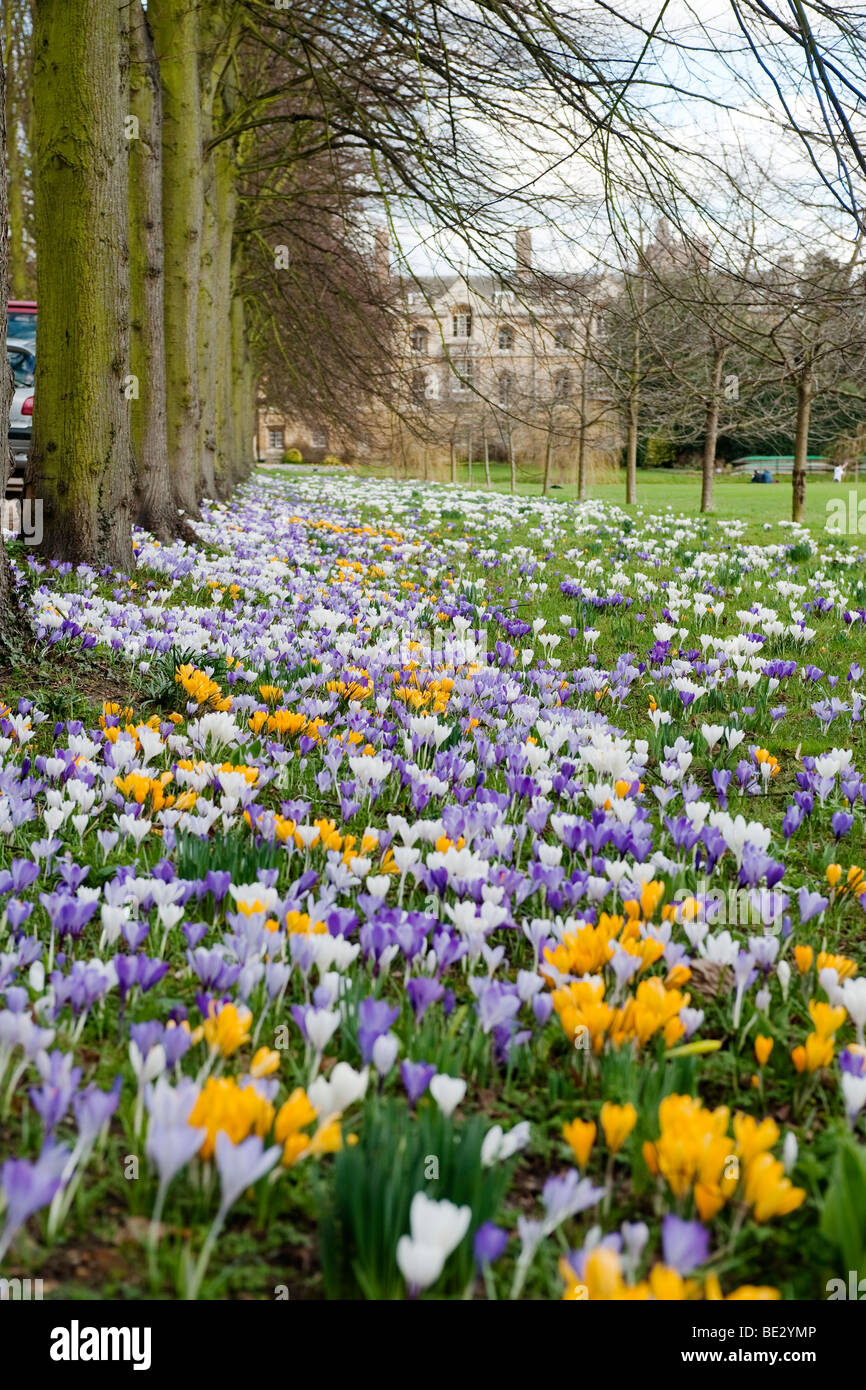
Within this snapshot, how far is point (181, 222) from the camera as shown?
9.75 m

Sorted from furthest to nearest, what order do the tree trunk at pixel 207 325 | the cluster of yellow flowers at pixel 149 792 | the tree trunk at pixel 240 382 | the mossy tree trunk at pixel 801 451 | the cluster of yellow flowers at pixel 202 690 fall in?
the tree trunk at pixel 240 382 → the mossy tree trunk at pixel 801 451 → the tree trunk at pixel 207 325 → the cluster of yellow flowers at pixel 202 690 → the cluster of yellow flowers at pixel 149 792

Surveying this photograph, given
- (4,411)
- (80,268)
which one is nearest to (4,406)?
(4,411)

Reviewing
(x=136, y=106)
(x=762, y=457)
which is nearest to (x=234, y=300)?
(x=136, y=106)

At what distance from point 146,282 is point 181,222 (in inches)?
71.9

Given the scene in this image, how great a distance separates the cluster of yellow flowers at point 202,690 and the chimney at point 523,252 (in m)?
3.32

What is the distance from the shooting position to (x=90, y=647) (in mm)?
4703

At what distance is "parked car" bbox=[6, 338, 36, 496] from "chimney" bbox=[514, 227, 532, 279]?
7.30 metres

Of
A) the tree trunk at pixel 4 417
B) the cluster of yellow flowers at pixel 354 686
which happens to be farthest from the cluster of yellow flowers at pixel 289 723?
the tree trunk at pixel 4 417

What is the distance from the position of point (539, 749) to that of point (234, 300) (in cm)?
1725

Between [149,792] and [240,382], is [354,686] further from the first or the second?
[240,382]

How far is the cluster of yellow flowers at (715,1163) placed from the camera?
4.38 ft

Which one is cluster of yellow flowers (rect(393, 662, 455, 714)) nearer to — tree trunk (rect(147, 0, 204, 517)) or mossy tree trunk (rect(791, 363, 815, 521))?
tree trunk (rect(147, 0, 204, 517))

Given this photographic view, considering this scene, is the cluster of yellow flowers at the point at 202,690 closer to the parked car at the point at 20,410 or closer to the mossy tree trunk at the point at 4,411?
the mossy tree trunk at the point at 4,411
